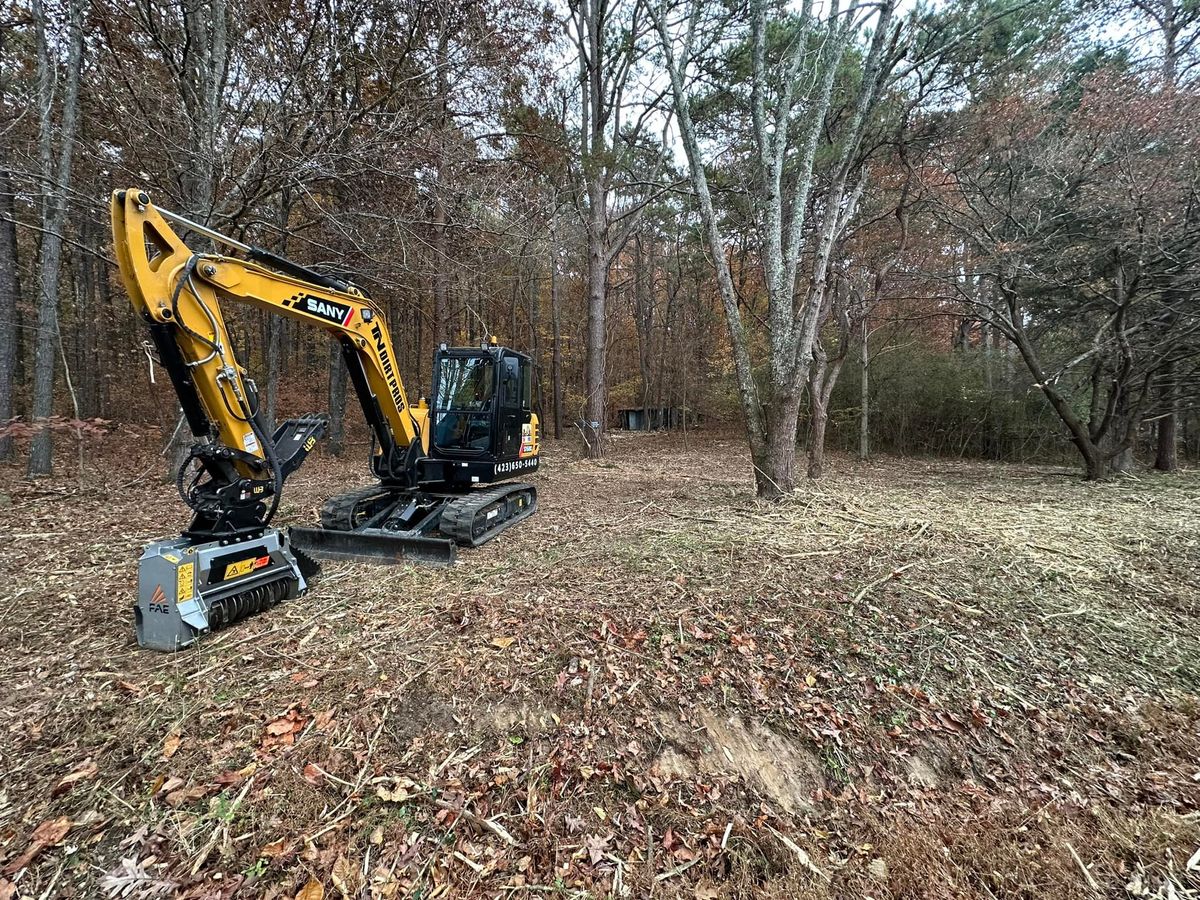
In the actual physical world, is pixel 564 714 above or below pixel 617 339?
below

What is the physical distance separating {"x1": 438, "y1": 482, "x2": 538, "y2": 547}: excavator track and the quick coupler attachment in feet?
4.97

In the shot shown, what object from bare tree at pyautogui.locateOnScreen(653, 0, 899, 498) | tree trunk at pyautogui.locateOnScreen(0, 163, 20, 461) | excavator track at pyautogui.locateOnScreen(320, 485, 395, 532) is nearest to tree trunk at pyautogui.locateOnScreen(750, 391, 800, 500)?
bare tree at pyautogui.locateOnScreen(653, 0, 899, 498)

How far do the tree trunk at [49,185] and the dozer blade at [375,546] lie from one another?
16.8 feet

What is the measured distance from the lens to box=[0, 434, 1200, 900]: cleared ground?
1.88 metres

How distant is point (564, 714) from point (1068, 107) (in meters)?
12.5

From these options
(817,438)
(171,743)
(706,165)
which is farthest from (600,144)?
(171,743)

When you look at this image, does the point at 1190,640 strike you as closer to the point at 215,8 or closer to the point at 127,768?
the point at 127,768

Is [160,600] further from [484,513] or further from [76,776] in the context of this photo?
[484,513]

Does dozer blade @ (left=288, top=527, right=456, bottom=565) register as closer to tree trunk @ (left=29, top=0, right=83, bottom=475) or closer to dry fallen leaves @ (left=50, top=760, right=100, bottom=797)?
dry fallen leaves @ (left=50, top=760, right=100, bottom=797)

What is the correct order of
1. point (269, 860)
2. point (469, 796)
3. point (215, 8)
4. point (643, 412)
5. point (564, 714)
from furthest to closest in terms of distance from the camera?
point (643, 412) → point (215, 8) → point (564, 714) → point (469, 796) → point (269, 860)

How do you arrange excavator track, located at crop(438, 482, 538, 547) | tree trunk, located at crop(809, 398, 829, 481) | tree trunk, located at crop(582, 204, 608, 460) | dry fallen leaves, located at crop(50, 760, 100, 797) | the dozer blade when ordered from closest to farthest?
dry fallen leaves, located at crop(50, 760, 100, 797), the dozer blade, excavator track, located at crop(438, 482, 538, 547), tree trunk, located at crop(809, 398, 829, 481), tree trunk, located at crop(582, 204, 608, 460)

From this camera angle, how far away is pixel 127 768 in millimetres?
2145

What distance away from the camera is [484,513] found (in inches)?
209

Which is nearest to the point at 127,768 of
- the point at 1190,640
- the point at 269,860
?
the point at 269,860
